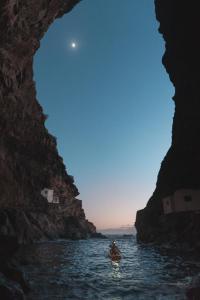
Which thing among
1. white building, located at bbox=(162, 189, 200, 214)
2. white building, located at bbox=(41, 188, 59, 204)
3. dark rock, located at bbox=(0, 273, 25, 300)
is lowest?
dark rock, located at bbox=(0, 273, 25, 300)

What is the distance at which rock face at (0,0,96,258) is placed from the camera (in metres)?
60.5

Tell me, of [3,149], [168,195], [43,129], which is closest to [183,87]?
[168,195]

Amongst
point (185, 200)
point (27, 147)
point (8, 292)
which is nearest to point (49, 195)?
point (27, 147)

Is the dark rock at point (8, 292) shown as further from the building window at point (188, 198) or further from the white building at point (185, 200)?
the building window at point (188, 198)

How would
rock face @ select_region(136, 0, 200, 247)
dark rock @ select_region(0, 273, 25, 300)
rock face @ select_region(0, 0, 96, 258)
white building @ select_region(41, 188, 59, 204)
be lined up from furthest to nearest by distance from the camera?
1. white building @ select_region(41, 188, 59, 204)
2. rock face @ select_region(0, 0, 96, 258)
3. rock face @ select_region(136, 0, 200, 247)
4. dark rock @ select_region(0, 273, 25, 300)

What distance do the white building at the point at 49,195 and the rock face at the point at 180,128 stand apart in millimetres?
45191

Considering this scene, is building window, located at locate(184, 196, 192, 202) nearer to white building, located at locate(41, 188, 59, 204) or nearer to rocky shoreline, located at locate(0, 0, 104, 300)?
rocky shoreline, located at locate(0, 0, 104, 300)

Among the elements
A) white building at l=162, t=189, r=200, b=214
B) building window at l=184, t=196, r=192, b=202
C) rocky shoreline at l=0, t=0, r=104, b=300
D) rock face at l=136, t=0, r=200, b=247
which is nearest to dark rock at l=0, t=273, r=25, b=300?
rock face at l=136, t=0, r=200, b=247

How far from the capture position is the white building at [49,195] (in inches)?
3898

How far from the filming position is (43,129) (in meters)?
97.4

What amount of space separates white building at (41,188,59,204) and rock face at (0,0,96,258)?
1575 millimetres

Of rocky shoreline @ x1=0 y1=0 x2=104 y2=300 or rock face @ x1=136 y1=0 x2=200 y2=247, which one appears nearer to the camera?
rock face @ x1=136 y1=0 x2=200 y2=247

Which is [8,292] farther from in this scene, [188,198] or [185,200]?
[188,198]

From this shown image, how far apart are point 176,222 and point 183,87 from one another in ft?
74.6
